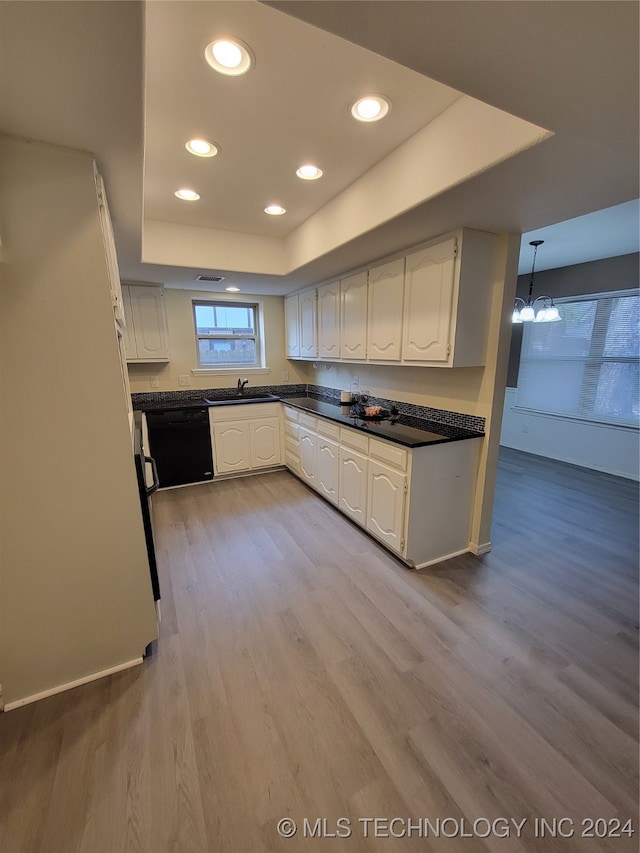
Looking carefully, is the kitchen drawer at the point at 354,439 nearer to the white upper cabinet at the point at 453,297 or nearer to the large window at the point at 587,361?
the white upper cabinet at the point at 453,297

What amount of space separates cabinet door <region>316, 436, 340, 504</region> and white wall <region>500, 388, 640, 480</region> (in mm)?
3605

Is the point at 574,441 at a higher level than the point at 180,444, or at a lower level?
lower

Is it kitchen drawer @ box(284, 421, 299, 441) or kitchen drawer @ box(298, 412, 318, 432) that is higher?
kitchen drawer @ box(298, 412, 318, 432)

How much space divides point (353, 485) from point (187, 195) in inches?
97.2

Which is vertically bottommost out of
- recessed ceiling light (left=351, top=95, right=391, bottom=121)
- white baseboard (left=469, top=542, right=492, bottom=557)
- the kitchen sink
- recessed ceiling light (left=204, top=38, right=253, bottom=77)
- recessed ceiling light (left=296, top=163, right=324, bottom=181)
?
white baseboard (left=469, top=542, right=492, bottom=557)

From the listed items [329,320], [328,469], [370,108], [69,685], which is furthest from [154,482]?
[329,320]

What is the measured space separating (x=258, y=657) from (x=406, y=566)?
1.17 metres

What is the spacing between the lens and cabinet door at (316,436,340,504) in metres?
3.04

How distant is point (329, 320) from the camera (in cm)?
346

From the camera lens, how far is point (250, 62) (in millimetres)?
1240

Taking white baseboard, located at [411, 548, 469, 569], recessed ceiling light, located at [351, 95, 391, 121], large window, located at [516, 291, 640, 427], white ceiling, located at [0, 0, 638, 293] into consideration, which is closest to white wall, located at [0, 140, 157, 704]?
white ceiling, located at [0, 0, 638, 293]

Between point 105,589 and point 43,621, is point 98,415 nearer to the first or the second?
point 105,589

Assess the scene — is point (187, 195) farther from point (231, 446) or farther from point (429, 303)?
point (231, 446)

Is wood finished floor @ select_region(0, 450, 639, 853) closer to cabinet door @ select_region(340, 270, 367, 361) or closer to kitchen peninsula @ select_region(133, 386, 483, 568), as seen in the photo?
kitchen peninsula @ select_region(133, 386, 483, 568)
